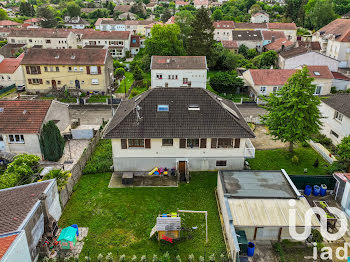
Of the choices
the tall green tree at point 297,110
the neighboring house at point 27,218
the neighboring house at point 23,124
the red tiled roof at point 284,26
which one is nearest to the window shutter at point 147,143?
the neighboring house at point 27,218

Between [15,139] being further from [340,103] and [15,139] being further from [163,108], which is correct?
[340,103]

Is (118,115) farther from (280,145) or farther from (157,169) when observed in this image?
(280,145)

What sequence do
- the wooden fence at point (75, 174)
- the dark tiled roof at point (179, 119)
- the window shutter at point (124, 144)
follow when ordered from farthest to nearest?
the window shutter at point (124, 144) → the dark tiled roof at point (179, 119) → the wooden fence at point (75, 174)

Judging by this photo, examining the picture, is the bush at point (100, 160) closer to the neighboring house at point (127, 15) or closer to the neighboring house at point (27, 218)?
the neighboring house at point (27, 218)

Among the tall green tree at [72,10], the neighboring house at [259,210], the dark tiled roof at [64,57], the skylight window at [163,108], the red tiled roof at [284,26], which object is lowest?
the neighboring house at [259,210]

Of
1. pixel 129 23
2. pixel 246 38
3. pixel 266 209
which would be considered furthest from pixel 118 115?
pixel 129 23

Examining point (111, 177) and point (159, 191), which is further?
point (111, 177)
